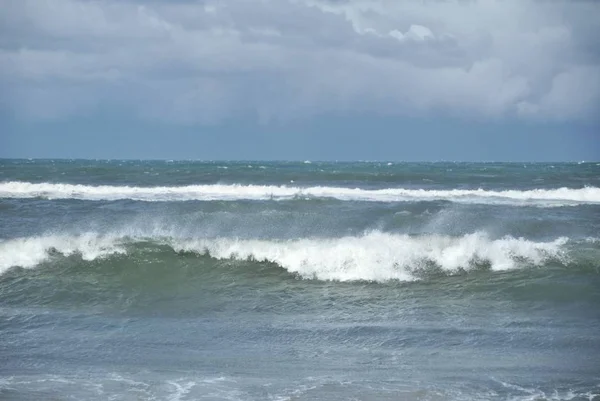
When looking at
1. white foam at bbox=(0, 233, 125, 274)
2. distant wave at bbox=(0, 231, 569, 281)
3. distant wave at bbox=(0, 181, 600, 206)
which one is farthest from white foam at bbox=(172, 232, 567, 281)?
distant wave at bbox=(0, 181, 600, 206)

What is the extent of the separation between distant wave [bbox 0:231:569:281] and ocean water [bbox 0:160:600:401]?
0.04m

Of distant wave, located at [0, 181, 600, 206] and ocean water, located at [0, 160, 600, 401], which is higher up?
distant wave, located at [0, 181, 600, 206]

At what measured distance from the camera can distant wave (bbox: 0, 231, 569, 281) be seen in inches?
522

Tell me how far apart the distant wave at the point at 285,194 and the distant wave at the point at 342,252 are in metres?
12.8

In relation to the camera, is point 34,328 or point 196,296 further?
point 196,296

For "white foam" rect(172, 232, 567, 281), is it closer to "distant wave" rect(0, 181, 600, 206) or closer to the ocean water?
the ocean water

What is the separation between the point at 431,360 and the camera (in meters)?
8.16

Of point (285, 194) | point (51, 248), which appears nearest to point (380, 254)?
point (51, 248)

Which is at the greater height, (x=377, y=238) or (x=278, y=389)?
(x=377, y=238)

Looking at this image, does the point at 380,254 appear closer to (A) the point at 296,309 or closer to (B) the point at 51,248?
(A) the point at 296,309

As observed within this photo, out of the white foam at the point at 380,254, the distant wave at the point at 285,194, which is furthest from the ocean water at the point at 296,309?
the distant wave at the point at 285,194

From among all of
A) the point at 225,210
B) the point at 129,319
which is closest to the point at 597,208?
the point at 225,210

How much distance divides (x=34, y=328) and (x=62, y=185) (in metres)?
25.4

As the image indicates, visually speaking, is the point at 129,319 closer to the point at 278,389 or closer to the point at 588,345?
the point at 278,389
